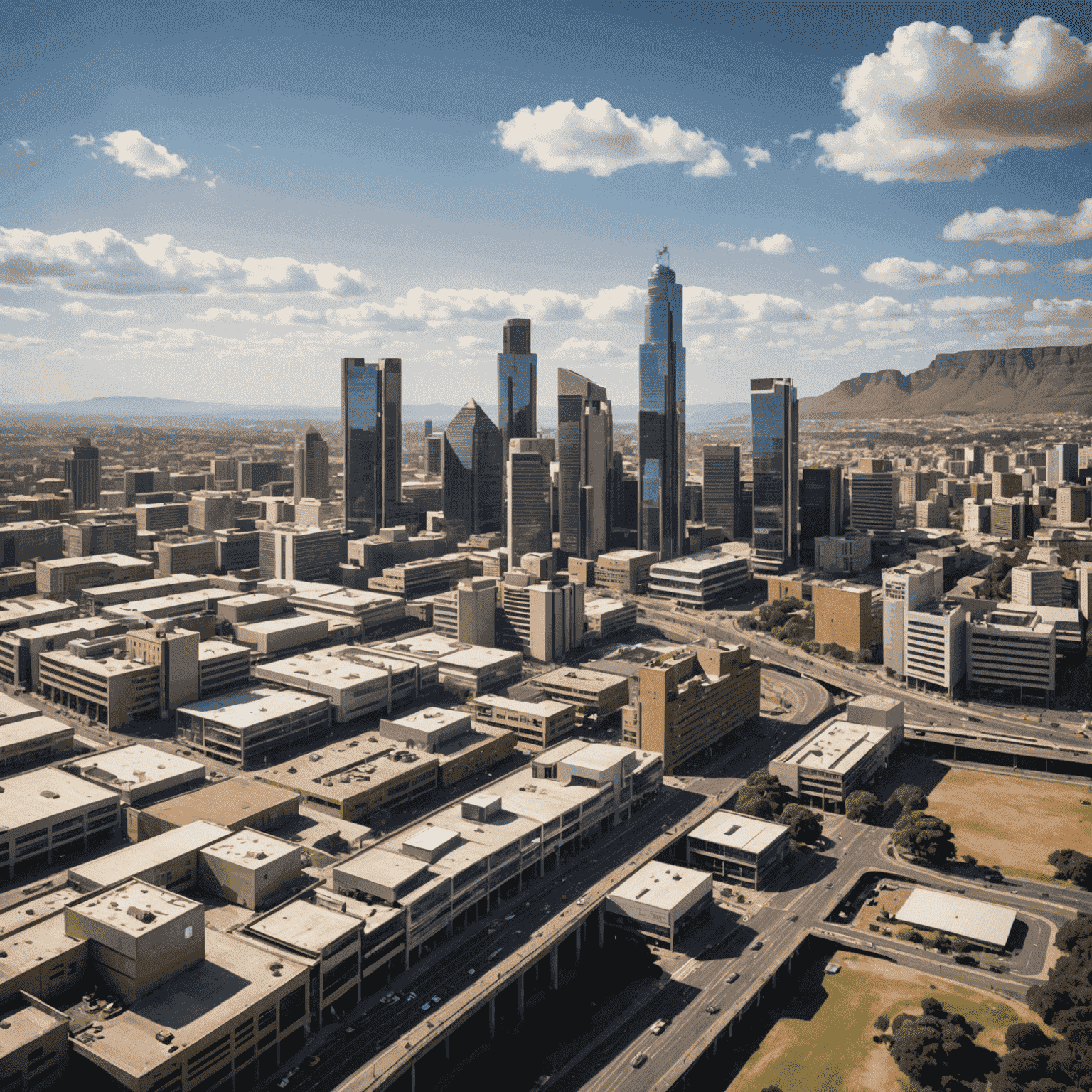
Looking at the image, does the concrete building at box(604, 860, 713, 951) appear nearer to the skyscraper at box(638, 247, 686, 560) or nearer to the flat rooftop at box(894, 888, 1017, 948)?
the flat rooftop at box(894, 888, 1017, 948)

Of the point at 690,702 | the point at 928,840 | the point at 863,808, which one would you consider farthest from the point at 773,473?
the point at 928,840

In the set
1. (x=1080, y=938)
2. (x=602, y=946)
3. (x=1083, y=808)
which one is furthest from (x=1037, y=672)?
(x=602, y=946)

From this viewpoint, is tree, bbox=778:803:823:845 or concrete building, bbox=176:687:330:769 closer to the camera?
tree, bbox=778:803:823:845

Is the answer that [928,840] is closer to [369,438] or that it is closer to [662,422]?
[662,422]

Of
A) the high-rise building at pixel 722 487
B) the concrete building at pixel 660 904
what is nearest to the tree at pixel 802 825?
the concrete building at pixel 660 904

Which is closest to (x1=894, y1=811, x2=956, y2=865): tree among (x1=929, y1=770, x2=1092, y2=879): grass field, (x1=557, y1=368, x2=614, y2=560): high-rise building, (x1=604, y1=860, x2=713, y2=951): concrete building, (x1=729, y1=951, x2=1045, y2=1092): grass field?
(x1=929, y1=770, x2=1092, y2=879): grass field

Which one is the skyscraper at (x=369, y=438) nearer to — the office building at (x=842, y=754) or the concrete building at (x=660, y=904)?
the office building at (x=842, y=754)
